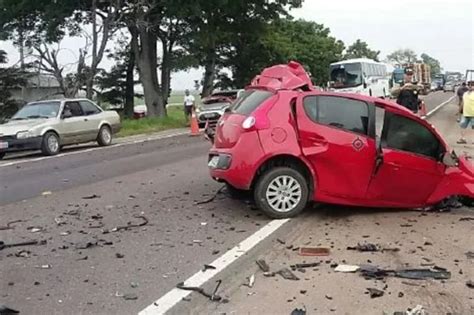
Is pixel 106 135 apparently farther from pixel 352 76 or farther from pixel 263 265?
pixel 352 76

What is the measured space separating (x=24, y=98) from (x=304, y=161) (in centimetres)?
3372

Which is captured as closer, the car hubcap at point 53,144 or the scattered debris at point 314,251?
the scattered debris at point 314,251

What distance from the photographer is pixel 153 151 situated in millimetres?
18266

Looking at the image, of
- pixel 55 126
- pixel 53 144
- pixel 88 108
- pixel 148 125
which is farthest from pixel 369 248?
pixel 148 125

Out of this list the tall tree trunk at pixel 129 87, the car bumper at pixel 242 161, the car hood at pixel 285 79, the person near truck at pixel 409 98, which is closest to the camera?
the car bumper at pixel 242 161

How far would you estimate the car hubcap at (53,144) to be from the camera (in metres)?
18.1

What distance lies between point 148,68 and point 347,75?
15.0 m

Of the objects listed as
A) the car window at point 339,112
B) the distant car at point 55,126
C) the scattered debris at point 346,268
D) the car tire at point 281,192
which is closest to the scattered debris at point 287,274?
the scattered debris at point 346,268

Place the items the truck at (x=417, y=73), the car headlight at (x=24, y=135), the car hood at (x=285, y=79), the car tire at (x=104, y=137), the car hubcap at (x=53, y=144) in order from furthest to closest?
the truck at (x=417, y=73), the car tire at (x=104, y=137), the car hubcap at (x=53, y=144), the car headlight at (x=24, y=135), the car hood at (x=285, y=79)

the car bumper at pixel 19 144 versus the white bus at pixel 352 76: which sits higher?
the white bus at pixel 352 76

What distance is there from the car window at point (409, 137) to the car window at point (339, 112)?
12.5 inches

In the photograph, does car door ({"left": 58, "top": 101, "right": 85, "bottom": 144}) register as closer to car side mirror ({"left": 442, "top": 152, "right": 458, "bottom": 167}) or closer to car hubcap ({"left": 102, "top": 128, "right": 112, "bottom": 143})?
car hubcap ({"left": 102, "top": 128, "right": 112, "bottom": 143})

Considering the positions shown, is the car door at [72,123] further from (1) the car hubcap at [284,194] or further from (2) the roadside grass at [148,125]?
(1) the car hubcap at [284,194]

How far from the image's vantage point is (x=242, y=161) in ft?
26.5
